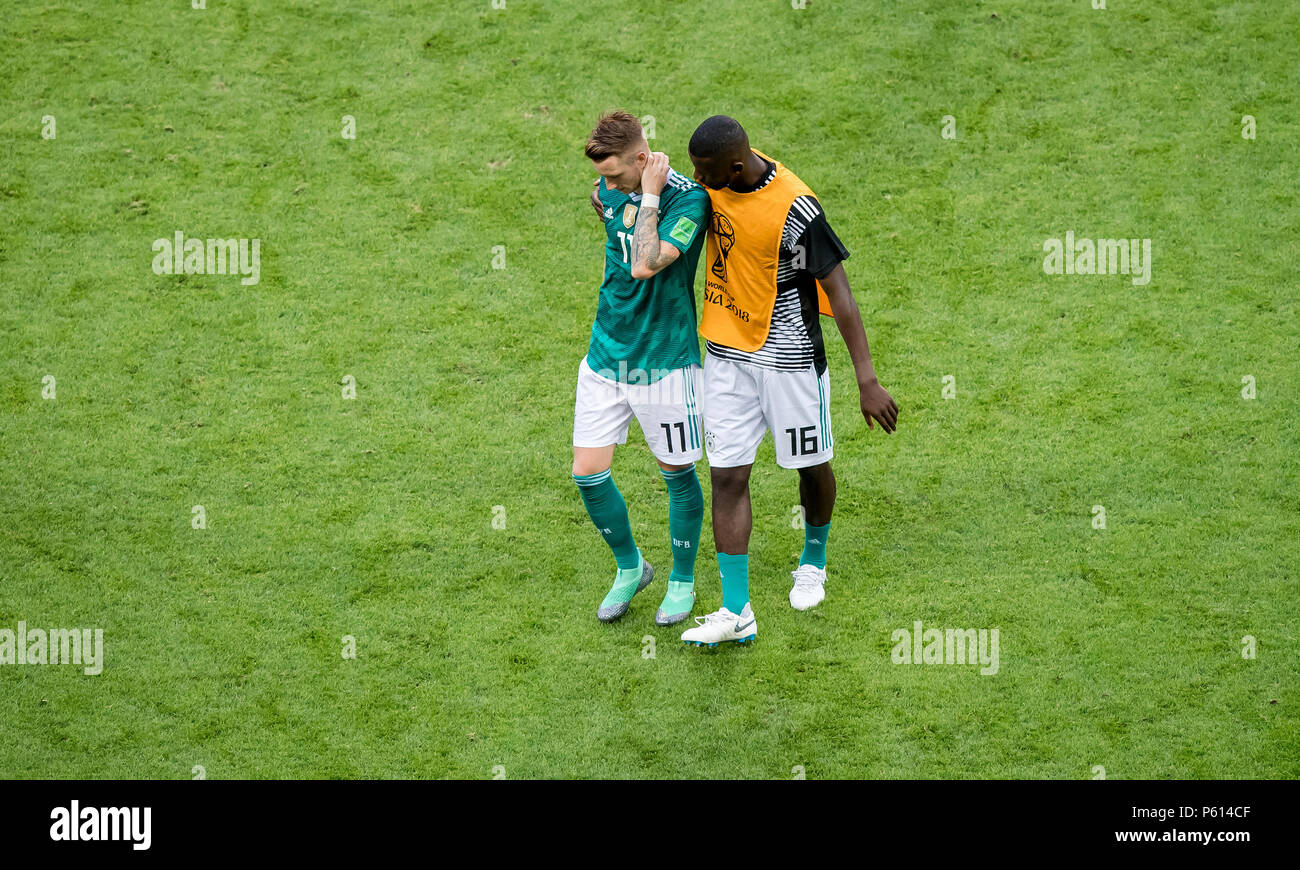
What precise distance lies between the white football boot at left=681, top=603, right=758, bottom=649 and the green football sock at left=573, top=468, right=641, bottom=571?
0.48 metres

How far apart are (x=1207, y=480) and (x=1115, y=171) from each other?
8.81ft

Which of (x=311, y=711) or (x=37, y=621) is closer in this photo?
(x=311, y=711)

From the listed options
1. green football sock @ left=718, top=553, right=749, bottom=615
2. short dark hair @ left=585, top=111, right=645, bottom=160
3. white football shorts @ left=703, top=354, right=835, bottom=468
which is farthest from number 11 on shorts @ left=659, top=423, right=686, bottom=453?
short dark hair @ left=585, top=111, right=645, bottom=160

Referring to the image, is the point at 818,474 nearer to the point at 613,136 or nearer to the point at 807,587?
the point at 807,587

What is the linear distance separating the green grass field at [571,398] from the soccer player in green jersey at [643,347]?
49 centimetres

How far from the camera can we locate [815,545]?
5.72 meters

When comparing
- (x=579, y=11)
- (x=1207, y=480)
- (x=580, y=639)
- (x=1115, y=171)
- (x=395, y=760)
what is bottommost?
(x=395, y=760)

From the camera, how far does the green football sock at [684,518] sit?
5.46m

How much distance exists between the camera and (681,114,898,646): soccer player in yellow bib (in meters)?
4.92

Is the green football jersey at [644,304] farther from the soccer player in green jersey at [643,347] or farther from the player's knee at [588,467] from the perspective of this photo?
the player's knee at [588,467]

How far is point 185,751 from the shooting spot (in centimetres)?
496

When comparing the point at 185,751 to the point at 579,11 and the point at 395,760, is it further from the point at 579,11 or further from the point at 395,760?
the point at 579,11

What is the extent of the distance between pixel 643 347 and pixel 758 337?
0.50m

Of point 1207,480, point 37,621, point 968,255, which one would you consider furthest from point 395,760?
point 968,255
